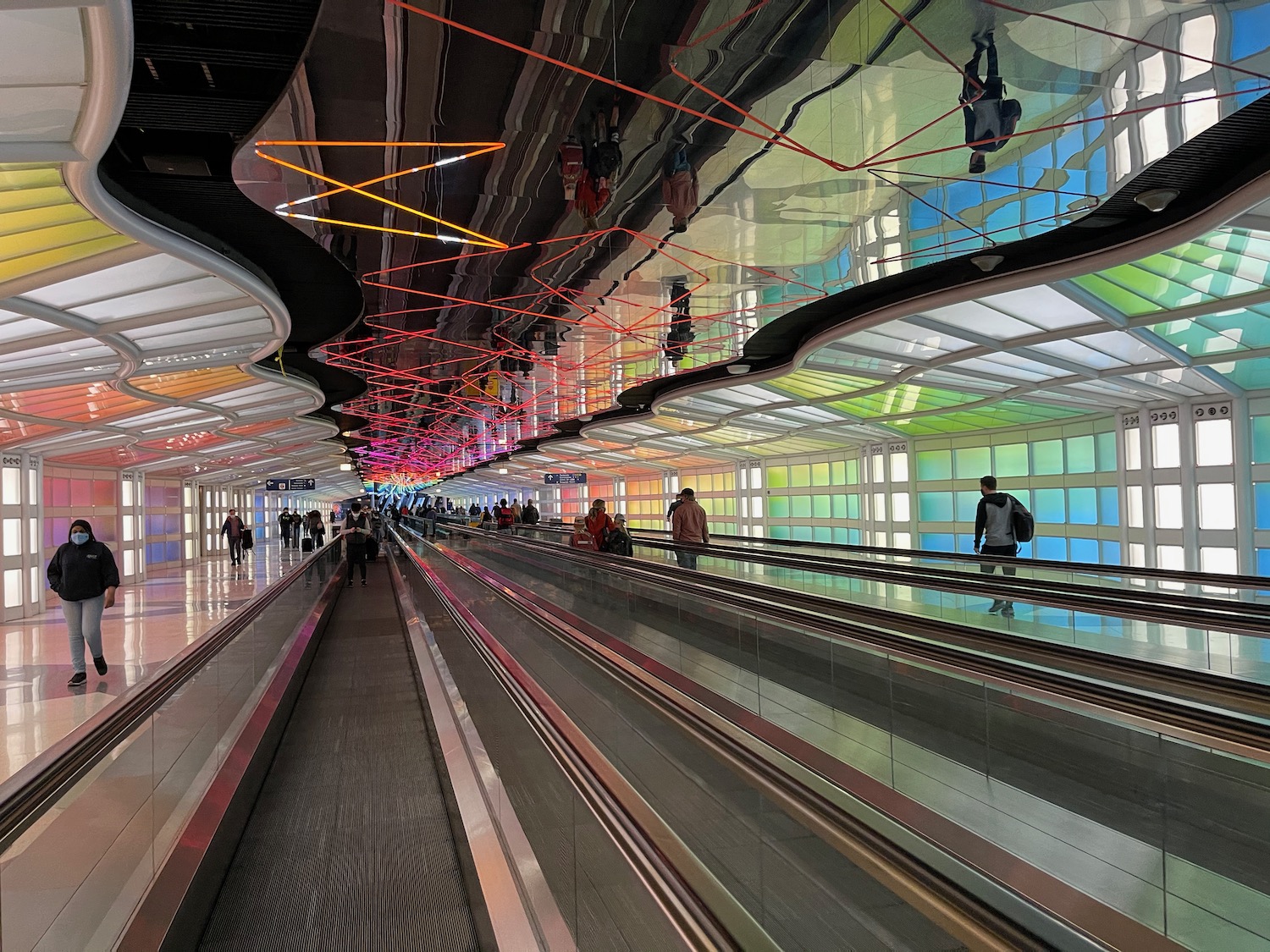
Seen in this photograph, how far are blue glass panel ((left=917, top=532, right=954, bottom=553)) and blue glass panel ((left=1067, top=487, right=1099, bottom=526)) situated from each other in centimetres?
385

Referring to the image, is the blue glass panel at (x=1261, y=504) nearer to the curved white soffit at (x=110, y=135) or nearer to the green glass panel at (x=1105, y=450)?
the green glass panel at (x=1105, y=450)

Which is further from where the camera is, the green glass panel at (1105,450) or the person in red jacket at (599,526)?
the green glass panel at (1105,450)

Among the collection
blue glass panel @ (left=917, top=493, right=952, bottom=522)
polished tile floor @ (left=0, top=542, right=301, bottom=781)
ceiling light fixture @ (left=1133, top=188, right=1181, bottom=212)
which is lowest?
polished tile floor @ (left=0, top=542, right=301, bottom=781)

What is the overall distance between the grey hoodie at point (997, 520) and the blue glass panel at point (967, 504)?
39.8ft

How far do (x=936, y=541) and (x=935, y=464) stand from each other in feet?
7.14

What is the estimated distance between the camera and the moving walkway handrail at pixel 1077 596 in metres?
6.27

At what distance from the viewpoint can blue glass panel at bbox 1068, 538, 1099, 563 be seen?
19406mm

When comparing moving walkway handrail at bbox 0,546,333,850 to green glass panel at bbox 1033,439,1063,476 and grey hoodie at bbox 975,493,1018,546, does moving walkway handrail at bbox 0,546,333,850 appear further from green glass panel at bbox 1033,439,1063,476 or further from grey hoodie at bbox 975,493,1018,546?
green glass panel at bbox 1033,439,1063,476

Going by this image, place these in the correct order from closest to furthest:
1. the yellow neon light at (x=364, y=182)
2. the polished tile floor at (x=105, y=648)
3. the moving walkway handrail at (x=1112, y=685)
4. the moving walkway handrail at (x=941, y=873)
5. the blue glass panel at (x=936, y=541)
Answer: the moving walkway handrail at (x=941, y=873) → the moving walkway handrail at (x=1112, y=685) → the yellow neon light at (x=364, y=182) → the polished tile floor at (x=105, y=648) → the blue glass panel at (x=936, y=541)

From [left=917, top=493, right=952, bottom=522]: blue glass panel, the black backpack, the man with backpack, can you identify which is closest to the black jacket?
the man with backpack

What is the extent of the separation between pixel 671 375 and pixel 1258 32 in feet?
60.4

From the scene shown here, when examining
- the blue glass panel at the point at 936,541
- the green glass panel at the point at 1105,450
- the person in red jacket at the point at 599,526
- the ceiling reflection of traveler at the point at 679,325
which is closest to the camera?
the ceiling reflection of traveler at the point at 679,325

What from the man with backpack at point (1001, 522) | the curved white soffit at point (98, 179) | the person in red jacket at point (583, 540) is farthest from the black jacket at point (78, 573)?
the man with backpack at point (1001, 522)

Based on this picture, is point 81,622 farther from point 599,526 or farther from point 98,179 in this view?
point 599,526
